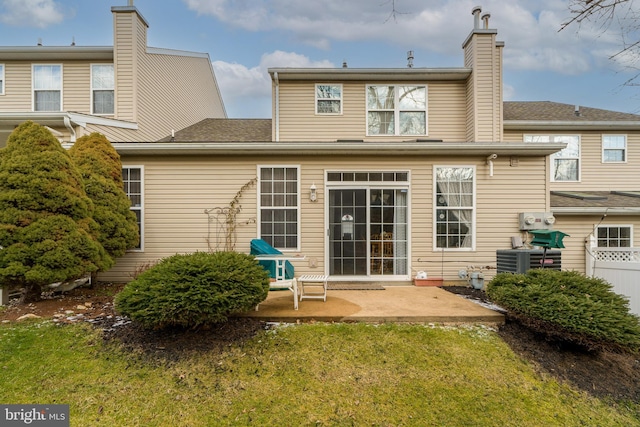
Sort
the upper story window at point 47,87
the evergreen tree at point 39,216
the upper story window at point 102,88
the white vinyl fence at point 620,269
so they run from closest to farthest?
the evergreen tree at point 39,216 < the white vinyl fence at point 620,269 < the upper story window at point 102,88 < the upper story window at point 47,87

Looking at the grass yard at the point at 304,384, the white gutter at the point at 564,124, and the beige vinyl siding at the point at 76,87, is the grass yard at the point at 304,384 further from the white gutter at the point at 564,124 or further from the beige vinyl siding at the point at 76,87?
the white gutter at the point at 564,124

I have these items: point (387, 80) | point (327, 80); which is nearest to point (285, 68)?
point (327, 80)

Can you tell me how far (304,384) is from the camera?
3111 mm

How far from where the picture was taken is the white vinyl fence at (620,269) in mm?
4929

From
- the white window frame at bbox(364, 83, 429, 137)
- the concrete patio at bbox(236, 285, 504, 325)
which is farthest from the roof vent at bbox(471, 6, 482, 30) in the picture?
the concrete patio at bbox(236, 285, 504, 325)

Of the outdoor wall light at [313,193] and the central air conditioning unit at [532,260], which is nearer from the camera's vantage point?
the central air conditioning unit at [532,260]

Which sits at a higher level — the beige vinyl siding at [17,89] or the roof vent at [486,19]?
the roof vent at [486,19]

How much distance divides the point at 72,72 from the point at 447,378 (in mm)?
11864

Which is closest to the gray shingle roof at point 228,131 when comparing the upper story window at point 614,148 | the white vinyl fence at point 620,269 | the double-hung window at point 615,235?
the white vinyl fence at point 620,269

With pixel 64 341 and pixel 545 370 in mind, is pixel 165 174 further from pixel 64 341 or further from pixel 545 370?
pixel 545 370

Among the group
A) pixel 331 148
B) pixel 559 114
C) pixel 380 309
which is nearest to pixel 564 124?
pixel 559 114

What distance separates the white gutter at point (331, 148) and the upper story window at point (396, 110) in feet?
9.01

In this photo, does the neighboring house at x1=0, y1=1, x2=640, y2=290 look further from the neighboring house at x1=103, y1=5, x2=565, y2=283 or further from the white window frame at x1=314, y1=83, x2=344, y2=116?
the white window frame at x1=314, y1=83, x2=344, y2=116

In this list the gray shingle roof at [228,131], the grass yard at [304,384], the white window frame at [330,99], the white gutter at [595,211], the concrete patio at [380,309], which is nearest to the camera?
the grass yard at [304,384]
